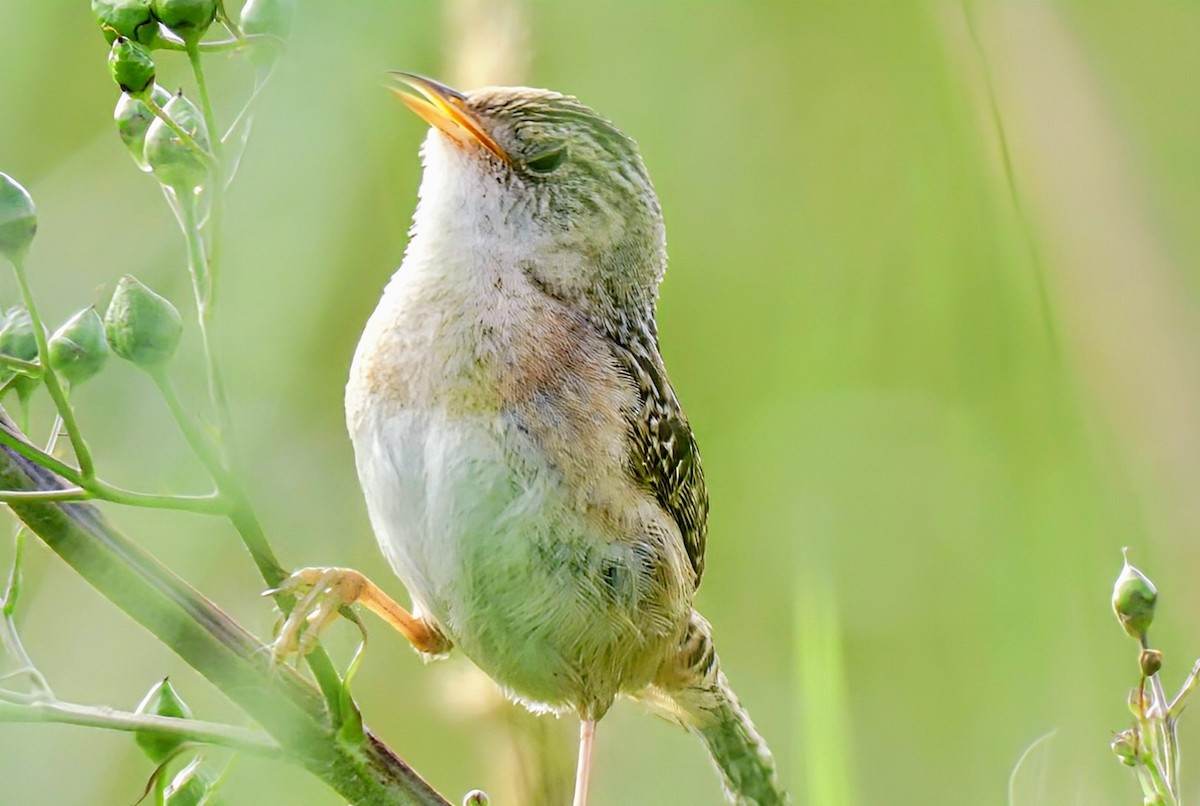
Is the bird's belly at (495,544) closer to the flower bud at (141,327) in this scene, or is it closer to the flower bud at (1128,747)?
the flower bud at (141,327)

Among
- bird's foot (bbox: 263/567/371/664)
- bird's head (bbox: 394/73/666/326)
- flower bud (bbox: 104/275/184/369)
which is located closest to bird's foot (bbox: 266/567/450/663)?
bird's foot (bbox: 263/567/371/664)

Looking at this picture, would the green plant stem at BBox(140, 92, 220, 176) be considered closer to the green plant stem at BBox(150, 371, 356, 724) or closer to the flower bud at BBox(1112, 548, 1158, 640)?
the green plant stem at BBox(150, 371, 356, 724)

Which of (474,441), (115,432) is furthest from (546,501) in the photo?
(115,432)

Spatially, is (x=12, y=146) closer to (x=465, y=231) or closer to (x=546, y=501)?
(x=465, y=231)

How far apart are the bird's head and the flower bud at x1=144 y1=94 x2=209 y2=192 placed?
1.29 meters

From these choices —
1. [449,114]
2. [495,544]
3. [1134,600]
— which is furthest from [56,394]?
[449,114]

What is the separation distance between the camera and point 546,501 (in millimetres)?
3033

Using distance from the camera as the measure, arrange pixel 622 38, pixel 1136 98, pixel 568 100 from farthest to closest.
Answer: pixel 1136 98
pixel 622 38
pixel 568 100

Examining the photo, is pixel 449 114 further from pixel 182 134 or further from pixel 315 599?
pixel 182 134

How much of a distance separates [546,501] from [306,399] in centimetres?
142

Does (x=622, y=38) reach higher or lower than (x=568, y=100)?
higher

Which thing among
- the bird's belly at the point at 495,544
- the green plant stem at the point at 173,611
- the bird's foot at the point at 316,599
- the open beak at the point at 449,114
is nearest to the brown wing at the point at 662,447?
the bird's belly at the point at 495,544

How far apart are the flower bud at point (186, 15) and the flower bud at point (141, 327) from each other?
360mm

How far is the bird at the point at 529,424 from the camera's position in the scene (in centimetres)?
303
